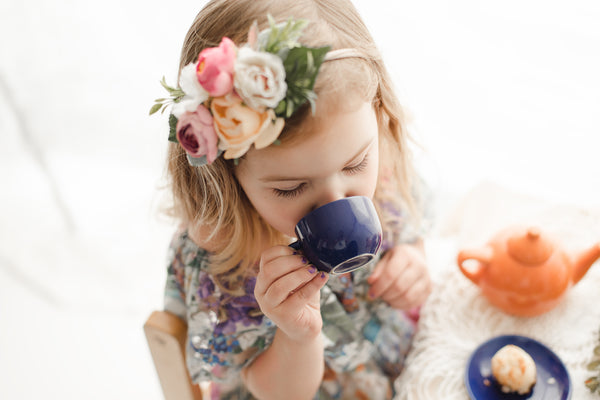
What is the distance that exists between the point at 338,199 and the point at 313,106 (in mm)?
133

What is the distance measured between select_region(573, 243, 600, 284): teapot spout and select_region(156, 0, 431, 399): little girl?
0.24m

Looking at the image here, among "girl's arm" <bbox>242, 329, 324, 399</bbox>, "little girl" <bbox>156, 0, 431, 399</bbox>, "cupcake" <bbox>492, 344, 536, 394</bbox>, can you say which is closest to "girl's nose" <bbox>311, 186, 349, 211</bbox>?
"little girl" <bbox>156, 0, 431, 399</bbox>

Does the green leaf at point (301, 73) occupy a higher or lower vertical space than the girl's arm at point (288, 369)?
higher

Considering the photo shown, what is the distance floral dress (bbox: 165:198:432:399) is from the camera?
89 cm

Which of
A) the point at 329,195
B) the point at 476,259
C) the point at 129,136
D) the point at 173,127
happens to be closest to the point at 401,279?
the point at 476,259

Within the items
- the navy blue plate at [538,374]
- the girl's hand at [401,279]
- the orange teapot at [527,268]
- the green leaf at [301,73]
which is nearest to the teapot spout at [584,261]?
the orange teapot at [527,268]

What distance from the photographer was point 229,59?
1.85 feet

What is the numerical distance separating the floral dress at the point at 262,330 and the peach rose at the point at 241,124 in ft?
1.13

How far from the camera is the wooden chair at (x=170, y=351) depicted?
0.86 metres

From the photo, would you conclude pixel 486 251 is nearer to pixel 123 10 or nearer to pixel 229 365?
pixel 229 365

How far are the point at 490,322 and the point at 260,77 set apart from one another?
0.60m

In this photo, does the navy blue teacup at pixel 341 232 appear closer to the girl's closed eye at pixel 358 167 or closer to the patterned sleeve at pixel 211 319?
the girl's closed eye at pixel 358 167

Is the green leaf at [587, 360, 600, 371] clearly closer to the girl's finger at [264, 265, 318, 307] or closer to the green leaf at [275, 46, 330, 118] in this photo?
the girl's finger at [264, 265, 318, 307]

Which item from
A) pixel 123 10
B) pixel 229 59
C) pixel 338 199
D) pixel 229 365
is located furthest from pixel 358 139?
pixel 123 10
